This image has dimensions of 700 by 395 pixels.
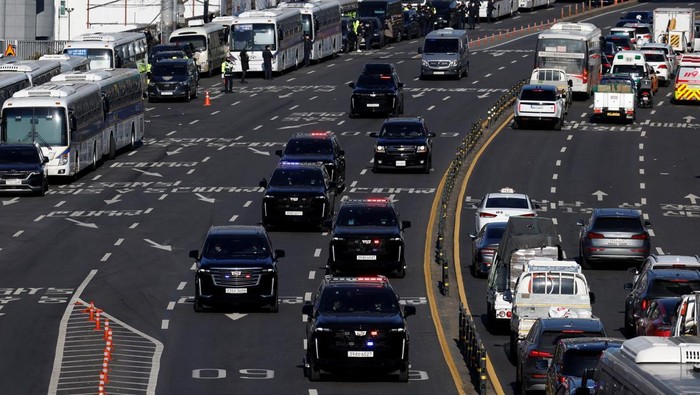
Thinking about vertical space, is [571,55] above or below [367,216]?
above

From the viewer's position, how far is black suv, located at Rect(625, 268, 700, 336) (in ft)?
115

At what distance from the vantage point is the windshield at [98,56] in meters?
83.8

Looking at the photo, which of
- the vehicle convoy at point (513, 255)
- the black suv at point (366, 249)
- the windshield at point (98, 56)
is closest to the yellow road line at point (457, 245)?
the vehicle convoy at point (513, 255)

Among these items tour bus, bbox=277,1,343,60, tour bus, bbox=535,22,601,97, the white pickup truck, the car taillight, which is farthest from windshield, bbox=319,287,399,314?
tour bus, bbox=277,1,343,60

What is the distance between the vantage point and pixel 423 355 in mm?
34156

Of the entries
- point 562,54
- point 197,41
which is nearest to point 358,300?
point 562,54

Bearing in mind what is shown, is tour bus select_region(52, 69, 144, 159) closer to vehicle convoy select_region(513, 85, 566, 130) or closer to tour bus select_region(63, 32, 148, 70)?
tour bus select_region(63, 32, 148, 70)

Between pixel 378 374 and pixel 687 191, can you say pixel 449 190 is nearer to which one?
pixel 687 191

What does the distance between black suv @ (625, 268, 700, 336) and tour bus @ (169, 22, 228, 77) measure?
57.3 meters

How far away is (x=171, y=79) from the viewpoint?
3172 inches

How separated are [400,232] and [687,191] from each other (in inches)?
765

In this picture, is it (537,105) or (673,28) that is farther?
(673,28)

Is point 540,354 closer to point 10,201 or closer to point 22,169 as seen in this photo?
point 10,201

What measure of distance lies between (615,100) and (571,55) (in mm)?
8559
